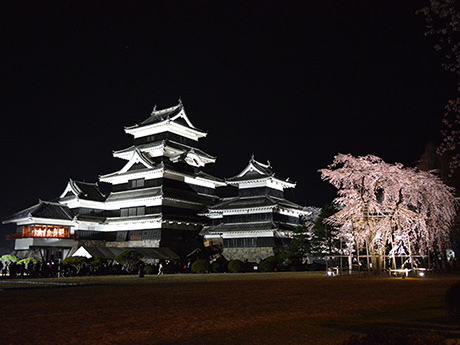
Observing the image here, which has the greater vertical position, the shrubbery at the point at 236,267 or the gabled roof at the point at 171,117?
the gabled roof at the point at 171,117

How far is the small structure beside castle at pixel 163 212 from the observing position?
1997 inches

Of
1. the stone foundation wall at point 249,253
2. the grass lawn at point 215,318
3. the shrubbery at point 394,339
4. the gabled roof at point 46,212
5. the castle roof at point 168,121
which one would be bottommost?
the grass lawn at point 215,318

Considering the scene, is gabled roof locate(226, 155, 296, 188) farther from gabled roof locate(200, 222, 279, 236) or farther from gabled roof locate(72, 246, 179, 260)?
gabled roof locate(72, 246, 179, 260)

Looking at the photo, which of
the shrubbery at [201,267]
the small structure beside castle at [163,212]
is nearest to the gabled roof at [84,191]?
the small structure beside castle at [163,212]

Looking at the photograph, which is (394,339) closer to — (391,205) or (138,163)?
(391,205)

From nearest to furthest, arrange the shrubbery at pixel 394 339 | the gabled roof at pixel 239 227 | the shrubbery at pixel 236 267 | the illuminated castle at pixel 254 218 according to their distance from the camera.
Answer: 1. the shrubbery at pixel 394 339
2. the shrubbery at pixel 236 267
3. the gabled roof at pixel 239 227
4. the illuminated castle at pixel 254 218

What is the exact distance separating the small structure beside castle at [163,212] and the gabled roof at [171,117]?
0.21 metres

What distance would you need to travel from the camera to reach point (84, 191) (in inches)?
2227

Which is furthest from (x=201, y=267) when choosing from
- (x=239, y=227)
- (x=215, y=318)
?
(x=215, y=318)

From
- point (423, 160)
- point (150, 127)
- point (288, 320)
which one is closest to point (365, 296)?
point (288, 320)

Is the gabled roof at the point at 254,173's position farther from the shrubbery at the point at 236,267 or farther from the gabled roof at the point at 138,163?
the shrubbery at the point at 236,267

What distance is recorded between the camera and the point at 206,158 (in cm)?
6269

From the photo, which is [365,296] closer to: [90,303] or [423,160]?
[90,303]

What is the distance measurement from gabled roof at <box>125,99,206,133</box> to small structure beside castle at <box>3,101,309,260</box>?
0.21 meters
